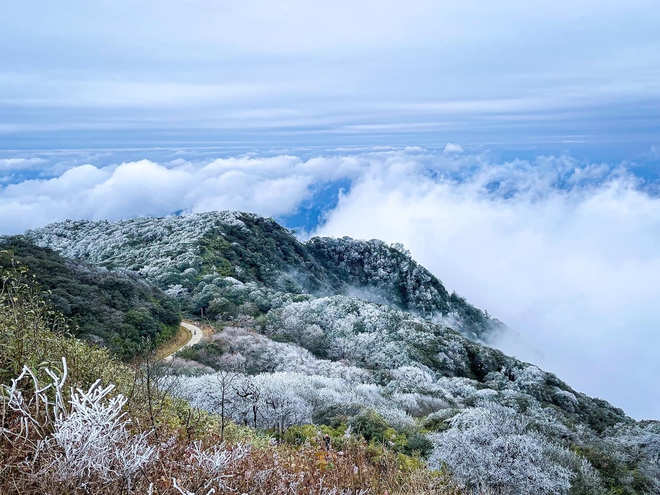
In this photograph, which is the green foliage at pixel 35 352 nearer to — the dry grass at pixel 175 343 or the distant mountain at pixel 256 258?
the dry grass at pixel 175 343

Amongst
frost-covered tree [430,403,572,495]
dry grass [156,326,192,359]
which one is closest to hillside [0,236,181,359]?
dry grass [156,326,192,359]

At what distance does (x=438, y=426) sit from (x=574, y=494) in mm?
3897

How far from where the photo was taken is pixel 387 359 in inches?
1328

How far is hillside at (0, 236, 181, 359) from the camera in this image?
23.6m

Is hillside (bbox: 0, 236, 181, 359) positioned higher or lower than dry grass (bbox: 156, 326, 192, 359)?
higher

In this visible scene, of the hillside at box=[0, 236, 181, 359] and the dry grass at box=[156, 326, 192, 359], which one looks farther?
the dry grass at box=[156, 326, 192, 359]

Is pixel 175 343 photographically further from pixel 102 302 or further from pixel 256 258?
pixel 256 258

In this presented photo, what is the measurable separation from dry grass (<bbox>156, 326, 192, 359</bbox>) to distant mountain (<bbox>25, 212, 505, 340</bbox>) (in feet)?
35.6

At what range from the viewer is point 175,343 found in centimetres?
2847

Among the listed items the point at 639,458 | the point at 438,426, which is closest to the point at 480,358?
the point at 639,458

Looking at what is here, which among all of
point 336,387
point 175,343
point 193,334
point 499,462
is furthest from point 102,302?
point 499,462

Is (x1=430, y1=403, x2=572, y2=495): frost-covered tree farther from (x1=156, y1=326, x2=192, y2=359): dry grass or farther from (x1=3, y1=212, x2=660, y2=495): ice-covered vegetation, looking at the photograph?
(x1=156, y1=326, x2=192, y2=359): dry grass

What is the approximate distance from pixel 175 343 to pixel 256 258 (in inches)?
1185

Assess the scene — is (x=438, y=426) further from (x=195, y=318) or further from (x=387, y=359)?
(x=195, y=318)
